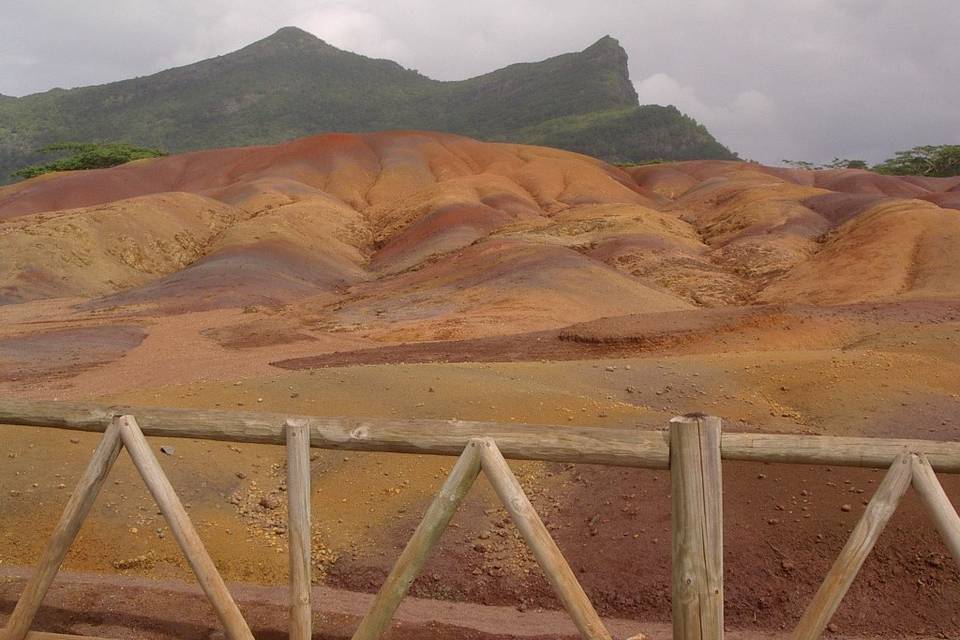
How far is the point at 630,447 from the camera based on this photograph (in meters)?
3.38

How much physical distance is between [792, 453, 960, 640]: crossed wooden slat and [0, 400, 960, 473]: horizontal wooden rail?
0.07m

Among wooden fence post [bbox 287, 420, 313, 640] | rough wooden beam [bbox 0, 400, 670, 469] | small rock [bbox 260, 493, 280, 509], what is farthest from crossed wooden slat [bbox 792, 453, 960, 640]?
small rock [bbox 260, 493, 280, 509]

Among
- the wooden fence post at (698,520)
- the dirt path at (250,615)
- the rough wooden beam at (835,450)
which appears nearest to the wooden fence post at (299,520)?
the dirt path at (250,615)

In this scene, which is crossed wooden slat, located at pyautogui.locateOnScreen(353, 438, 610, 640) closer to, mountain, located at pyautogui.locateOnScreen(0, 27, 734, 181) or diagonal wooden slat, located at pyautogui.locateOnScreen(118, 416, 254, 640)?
diagonal wooden slat, located at pyautogui.locateOnScreen(118, 416, 254, 640)

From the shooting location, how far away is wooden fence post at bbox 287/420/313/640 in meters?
3.69

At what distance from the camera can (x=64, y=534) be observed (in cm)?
388

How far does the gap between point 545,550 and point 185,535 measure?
1.77 metres

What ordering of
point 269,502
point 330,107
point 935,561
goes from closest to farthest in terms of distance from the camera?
point 935,561, point 269,502, point 330,107

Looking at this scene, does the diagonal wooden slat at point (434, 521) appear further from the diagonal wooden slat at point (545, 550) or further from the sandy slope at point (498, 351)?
the sandy slope at point (498, 351)

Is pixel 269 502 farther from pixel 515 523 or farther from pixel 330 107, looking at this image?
pixel 330 107

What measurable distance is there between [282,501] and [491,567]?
2.00m

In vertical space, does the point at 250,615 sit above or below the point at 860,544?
below

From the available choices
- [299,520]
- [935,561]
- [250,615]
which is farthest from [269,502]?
[935,561]

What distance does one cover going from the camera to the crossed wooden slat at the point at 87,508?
377cm
